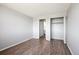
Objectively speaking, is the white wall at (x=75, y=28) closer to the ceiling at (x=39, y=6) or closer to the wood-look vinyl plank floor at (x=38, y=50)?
the wood-look vinyl plank floor at (x=38, y=50)

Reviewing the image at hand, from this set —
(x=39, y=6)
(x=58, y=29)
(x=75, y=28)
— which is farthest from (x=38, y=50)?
(x=58, y=29)

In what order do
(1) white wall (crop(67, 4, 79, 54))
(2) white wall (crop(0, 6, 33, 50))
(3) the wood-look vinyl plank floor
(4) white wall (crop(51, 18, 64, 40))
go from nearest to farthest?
(1) white wall (crop(67, 4, 79, 54)), (3) the wood-look vinyl plank floor, (2) white wall (crop(0, 6, 33, 50)), (4) white wall (crop(51, 18, 64, 40))

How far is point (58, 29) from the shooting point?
638 centimetres

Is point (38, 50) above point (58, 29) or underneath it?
underneath

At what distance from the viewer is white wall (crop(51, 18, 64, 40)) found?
6211 millimetres

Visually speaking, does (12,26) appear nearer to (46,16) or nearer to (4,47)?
(4,47)

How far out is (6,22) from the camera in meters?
3.65

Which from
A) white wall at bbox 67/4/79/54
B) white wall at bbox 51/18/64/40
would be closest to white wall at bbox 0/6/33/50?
white wall at bbox 67/4/79/54

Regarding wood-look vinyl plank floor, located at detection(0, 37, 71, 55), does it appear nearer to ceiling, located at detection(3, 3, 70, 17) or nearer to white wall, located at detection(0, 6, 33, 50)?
white wall, located at detection(0, 6, 33, 50)

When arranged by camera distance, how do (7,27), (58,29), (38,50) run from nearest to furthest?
(38,50)
(7,27)
(58,29)

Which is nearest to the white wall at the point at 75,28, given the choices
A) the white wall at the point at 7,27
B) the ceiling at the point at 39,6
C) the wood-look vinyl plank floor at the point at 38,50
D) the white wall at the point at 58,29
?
the wood-look vinyl plank floor at the point at 38,50

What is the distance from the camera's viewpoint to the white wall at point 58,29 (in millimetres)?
6211

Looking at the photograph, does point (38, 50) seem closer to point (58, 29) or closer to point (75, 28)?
point (75, 28)

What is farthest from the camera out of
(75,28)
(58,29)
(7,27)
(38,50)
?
(58,29)
